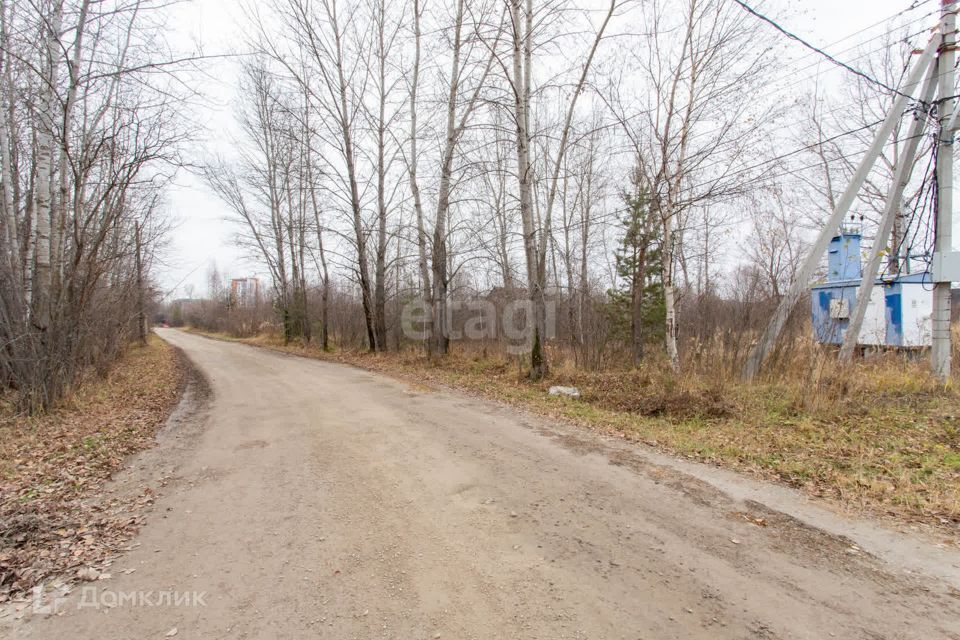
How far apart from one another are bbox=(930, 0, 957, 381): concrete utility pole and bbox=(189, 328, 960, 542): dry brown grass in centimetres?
56

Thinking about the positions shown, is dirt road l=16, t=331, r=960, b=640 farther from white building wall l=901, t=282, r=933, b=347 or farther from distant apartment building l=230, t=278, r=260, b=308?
distant apartment building l=230, t=278, r=260, b=308

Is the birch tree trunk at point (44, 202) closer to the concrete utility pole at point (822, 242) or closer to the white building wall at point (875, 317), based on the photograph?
the concrete utility pole at point (822, 242)

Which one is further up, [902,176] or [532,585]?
[902,176]

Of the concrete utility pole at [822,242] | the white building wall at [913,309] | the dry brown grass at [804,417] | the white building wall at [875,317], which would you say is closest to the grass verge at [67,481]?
the dry brown grass at [804,417]

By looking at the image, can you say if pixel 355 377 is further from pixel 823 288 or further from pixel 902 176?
pixel 823 288

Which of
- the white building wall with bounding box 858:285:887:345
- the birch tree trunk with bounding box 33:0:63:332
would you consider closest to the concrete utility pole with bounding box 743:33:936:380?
the white building wall with bounding box 858:285:887:345

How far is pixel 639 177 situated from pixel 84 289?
12918 mm

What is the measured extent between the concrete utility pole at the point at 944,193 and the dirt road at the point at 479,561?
694 centimetres

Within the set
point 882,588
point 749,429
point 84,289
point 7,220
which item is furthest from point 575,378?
point 7,220

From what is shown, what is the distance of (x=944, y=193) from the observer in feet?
25.3

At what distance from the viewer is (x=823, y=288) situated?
13664mm

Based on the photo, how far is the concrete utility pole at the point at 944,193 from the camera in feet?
24.2

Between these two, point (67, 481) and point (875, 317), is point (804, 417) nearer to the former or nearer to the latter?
point (67, 481)

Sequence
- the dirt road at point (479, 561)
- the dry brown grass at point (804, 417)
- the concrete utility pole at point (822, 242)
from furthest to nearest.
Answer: the concrete utility pole at point (822, 242) → the dry brown grass at point (804, 417) → the dirt road at point (479, 561)
